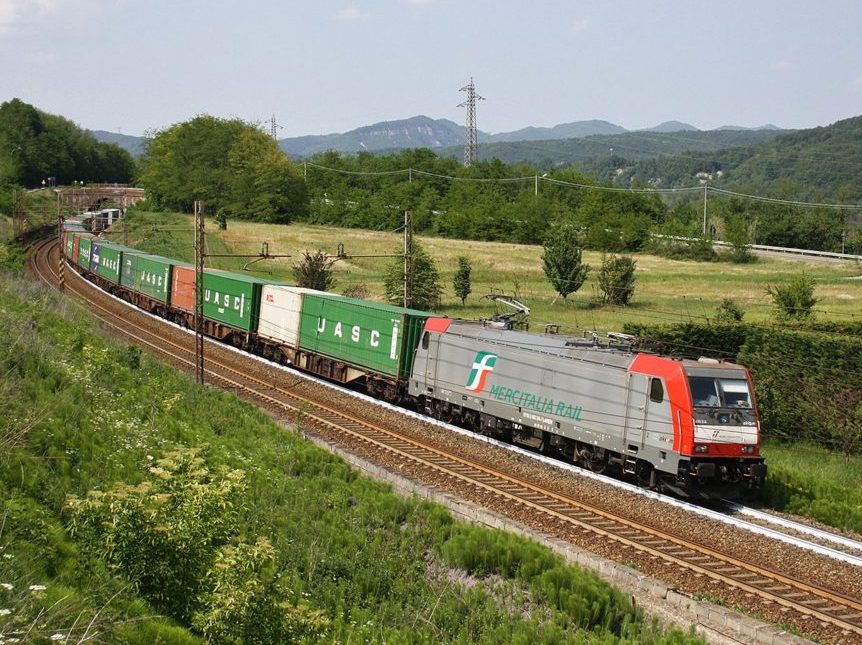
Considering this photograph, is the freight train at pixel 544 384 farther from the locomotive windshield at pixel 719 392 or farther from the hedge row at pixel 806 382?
the hedge row at pixel 806 382

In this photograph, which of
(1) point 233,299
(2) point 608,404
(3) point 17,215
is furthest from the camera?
(3) point 17,215

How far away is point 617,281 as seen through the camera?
59938mm

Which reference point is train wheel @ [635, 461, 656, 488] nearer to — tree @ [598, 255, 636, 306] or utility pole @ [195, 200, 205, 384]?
utility pole @ [195, 200, 205, 384]

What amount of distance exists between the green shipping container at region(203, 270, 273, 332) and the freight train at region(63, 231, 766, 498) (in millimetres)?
250

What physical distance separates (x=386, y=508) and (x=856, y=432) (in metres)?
15.5

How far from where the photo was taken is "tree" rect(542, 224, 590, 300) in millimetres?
60219

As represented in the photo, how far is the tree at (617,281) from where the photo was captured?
59744mm

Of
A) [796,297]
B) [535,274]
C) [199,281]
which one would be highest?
[199,281]

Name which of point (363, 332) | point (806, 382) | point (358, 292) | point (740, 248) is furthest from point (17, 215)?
point (806, 382)

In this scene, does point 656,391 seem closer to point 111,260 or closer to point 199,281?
point 199,281

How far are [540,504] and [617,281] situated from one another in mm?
42104

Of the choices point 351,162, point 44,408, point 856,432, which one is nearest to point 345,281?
point 856,432

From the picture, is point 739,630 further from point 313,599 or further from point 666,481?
point 666,481

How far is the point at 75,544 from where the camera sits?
12.0 meters
